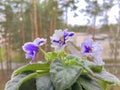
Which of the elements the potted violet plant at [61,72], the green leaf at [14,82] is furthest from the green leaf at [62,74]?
the green leaf at [14,82]

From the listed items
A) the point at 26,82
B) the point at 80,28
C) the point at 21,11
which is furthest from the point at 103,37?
the point at 26,82

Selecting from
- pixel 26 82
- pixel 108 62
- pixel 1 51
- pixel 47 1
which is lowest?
pixel 108 62

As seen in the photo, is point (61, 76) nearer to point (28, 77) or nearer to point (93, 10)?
point (28, 77)

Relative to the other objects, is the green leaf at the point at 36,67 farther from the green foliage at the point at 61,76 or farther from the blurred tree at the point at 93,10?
the blurred tree at the point at 93,10

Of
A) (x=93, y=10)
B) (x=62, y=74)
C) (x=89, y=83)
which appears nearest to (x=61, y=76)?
(x=62, y=74)

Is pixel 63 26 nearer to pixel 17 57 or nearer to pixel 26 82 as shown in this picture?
pixel 17 57

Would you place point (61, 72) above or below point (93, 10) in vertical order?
below
